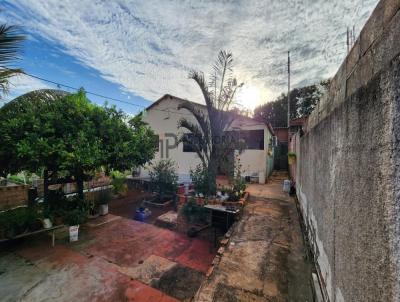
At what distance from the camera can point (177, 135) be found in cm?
1318

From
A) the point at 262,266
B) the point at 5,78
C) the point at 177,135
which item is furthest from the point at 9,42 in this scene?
the point at 177,135

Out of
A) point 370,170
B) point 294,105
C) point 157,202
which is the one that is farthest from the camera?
point 294,105

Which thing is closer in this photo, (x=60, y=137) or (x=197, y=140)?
(x=60, y=137)

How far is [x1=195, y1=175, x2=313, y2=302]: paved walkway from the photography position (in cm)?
282

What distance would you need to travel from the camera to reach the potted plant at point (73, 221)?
547 centimetres

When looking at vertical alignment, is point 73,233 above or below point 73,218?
below

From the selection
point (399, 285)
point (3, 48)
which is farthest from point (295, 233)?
point (3, 48)

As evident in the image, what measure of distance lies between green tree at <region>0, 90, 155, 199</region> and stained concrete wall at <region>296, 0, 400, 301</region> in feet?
18.7

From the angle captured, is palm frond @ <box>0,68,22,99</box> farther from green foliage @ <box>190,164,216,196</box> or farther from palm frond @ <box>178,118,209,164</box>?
green foliage @ <box>190,164,216,196</box>

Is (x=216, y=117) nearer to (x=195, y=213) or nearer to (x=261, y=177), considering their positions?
(x=195, y=213)

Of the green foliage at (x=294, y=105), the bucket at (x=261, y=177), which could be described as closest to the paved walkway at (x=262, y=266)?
the bucket at (x=261, y=177)

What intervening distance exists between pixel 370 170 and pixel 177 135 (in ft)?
40.4

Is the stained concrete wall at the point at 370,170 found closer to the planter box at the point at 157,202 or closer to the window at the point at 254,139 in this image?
the planter box at the point at 157,202

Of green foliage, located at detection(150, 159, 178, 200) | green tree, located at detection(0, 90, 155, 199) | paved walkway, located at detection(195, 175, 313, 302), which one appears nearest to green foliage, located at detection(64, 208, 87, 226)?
green tree, located at detection(0, 90, 155, 199)
